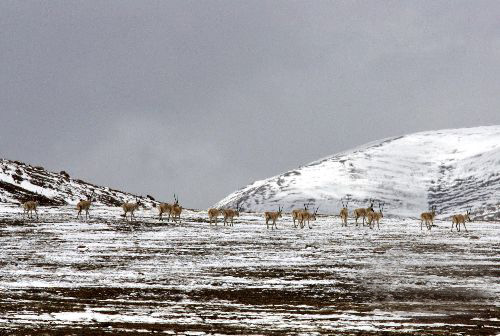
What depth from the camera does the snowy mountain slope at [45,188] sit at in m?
74.1

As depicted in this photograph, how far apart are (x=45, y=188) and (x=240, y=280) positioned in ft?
184

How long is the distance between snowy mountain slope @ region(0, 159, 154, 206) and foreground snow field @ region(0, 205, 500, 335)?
74.0 feet

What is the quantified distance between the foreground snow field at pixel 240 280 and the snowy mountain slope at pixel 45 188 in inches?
888

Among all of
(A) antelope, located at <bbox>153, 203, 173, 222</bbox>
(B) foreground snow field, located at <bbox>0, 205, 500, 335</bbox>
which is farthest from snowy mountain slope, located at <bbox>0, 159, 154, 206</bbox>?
(B) foreground snow field, located at <bbox>0, 205, 500, 335</bbox>

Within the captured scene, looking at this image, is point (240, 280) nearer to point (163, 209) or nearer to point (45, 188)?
point (163, 209)

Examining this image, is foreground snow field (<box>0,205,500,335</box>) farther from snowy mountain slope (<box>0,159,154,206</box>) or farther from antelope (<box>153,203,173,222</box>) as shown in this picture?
snowy mountain slope (<box>0,159,154,206</box>)

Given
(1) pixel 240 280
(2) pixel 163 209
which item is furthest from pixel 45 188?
(1) pixel 240 280

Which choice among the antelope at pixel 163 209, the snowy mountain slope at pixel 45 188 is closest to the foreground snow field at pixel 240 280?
the antelope at pixel 163 209

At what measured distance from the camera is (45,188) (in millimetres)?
80062

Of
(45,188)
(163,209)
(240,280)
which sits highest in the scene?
(45,188)

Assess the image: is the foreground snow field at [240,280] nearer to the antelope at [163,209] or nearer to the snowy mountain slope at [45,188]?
the antelope at [163,209]

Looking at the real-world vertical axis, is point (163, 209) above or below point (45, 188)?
below

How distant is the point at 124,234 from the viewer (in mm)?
46438

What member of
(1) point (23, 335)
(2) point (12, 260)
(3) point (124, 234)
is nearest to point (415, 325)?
(1) point (23, 335)
